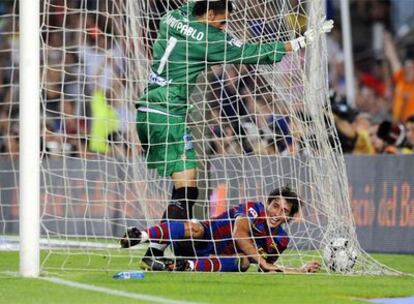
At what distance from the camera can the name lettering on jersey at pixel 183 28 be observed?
1210 cm

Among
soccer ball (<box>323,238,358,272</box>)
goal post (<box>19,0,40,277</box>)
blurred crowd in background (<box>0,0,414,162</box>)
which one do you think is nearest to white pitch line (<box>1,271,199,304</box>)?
goal post (<box>19,0,40,277</box>)

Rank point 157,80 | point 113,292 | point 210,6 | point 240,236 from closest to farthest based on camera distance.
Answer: point 113,292
point 240,236
point 210,6
point 157,80

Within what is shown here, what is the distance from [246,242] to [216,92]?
2354mm

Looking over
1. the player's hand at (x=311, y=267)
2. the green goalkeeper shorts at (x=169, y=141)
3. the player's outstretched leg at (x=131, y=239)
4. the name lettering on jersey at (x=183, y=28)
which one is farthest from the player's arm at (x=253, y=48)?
the player's hand at (x=311, y=267)

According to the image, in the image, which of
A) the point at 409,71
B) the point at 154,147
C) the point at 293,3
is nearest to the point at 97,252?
the point at 154,147

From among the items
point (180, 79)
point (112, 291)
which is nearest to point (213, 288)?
point (112, 291)

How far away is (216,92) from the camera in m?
13.8

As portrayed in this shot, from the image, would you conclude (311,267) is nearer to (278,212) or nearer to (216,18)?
(278,212)

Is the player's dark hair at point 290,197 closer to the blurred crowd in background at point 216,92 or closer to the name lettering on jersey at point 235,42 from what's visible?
the blurred crowd in background at point 216,92

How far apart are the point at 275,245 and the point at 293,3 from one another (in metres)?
2.15

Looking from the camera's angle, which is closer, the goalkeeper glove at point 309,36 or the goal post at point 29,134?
the goal post at point 29,134

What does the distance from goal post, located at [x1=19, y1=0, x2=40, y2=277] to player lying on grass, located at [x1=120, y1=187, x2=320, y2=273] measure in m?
1.28

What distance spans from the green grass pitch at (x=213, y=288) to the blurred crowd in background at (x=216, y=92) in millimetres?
1974

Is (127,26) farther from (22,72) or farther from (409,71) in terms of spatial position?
(409,71)
